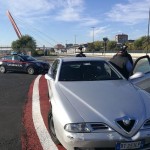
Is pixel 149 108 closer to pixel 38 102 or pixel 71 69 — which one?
pixel 71 69

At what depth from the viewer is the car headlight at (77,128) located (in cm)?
457

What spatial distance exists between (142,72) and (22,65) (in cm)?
1544

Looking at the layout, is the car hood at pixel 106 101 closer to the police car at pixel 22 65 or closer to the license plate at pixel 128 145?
the license plate at pixel 128 145

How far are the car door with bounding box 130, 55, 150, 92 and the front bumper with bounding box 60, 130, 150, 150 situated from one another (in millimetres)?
2194

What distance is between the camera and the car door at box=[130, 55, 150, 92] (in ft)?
22.3

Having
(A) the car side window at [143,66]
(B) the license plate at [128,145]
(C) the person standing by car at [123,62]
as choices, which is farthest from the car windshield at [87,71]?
(B) the license plate at [128,145]

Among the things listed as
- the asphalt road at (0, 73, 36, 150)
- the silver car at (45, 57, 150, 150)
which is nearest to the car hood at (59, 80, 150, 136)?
the silver car at (45, 57, 150, 150)

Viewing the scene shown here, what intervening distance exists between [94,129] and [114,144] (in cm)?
33

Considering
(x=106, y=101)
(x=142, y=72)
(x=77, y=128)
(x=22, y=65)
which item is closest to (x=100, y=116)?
(x=77, y=128)

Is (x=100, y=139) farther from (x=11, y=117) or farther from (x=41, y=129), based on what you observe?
(x=11, y=117)

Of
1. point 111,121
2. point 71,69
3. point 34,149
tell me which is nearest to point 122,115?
→ point 111,121

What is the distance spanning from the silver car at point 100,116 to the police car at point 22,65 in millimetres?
15490

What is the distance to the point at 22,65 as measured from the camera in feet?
71.4

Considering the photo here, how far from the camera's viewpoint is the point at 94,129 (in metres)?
4.57
